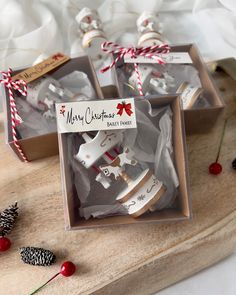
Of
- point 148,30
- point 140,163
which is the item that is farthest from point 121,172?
point 148,30

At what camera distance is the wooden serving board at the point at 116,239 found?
51cm

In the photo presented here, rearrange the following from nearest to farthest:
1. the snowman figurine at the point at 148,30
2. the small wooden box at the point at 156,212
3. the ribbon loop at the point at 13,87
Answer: the small wooden box at the point at 156,212 → the ribbon loop at the point at 13,87 → the snowman figurine at the point at 148,30

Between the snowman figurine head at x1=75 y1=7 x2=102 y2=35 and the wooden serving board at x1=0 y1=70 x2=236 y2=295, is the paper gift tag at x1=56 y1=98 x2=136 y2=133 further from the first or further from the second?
the snowman figurine head at x1=75 y1=7 x2=102 y2=35

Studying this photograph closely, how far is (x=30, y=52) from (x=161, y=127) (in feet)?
1.22

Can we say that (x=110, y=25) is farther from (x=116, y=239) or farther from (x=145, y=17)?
(x=116, y=239)

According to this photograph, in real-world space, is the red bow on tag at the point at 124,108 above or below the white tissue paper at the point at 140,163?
above

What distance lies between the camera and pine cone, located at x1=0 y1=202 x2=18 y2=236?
54 centimetres

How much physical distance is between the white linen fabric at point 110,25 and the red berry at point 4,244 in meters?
0.39

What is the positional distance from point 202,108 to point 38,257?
0.33 metres

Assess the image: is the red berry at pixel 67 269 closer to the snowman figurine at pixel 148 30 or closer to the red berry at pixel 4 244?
the red berry at pixel 4 244

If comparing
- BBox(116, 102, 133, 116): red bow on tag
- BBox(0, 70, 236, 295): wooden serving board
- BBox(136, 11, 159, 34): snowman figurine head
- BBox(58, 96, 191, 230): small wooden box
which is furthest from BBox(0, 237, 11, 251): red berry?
BBox(136, 11, 159, 34): snowman figurine head

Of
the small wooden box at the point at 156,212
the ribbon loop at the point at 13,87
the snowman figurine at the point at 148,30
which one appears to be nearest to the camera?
the small wooden box at the point at 156,212

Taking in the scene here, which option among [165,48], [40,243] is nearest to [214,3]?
[165,48]

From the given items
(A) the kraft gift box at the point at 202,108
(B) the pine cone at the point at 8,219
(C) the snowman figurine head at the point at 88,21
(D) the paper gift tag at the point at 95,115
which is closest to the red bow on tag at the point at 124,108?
(D) the paper gift tag at the point at 95,115
